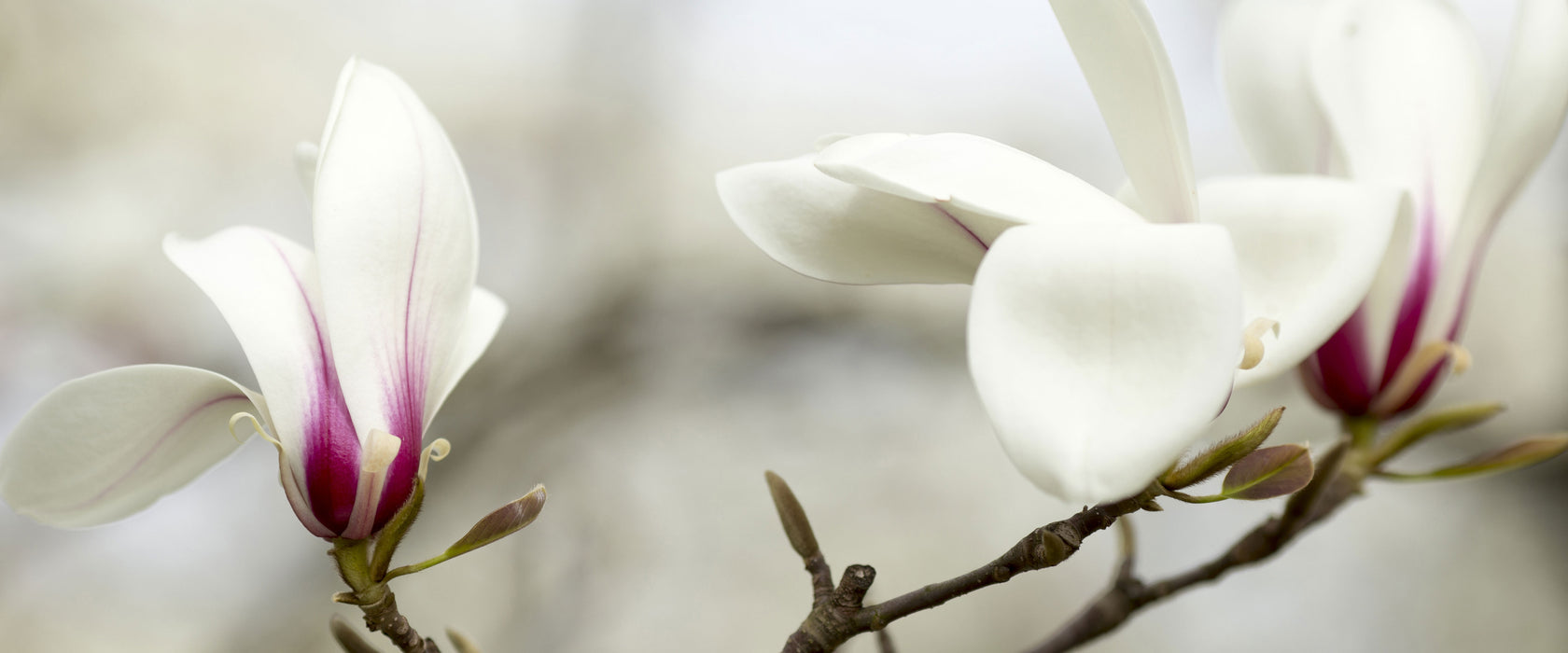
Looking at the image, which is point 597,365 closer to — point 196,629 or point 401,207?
point 196,629

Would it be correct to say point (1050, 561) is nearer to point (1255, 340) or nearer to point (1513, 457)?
point (1255, 340)

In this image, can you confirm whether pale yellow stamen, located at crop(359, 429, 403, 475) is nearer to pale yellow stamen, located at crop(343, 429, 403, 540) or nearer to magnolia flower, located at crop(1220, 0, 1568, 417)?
pale yellow stamen, located at crop(343, 429, 403, 540)

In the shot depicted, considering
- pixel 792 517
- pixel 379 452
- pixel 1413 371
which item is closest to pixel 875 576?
pixel 792 517

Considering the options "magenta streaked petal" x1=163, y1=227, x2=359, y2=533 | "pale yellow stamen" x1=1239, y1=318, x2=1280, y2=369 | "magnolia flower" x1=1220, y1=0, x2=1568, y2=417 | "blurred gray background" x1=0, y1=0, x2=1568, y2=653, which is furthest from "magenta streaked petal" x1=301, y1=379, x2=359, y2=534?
"blurred gray background" x1=0, y1=0, x2=1568, y2=653

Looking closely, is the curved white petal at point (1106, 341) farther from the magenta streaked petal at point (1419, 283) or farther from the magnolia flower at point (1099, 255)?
the magenta streaked petal at point (1419, 283)

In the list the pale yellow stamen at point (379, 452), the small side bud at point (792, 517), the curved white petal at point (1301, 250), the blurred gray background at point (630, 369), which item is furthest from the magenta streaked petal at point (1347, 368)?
the blurred gray background at point (630, 369)

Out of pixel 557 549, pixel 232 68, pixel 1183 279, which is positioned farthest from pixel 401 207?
pixel 232 68

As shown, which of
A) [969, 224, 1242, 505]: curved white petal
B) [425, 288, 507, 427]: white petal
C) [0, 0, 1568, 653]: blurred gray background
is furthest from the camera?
[0, 0, 1568, 653]: blurred gray background
